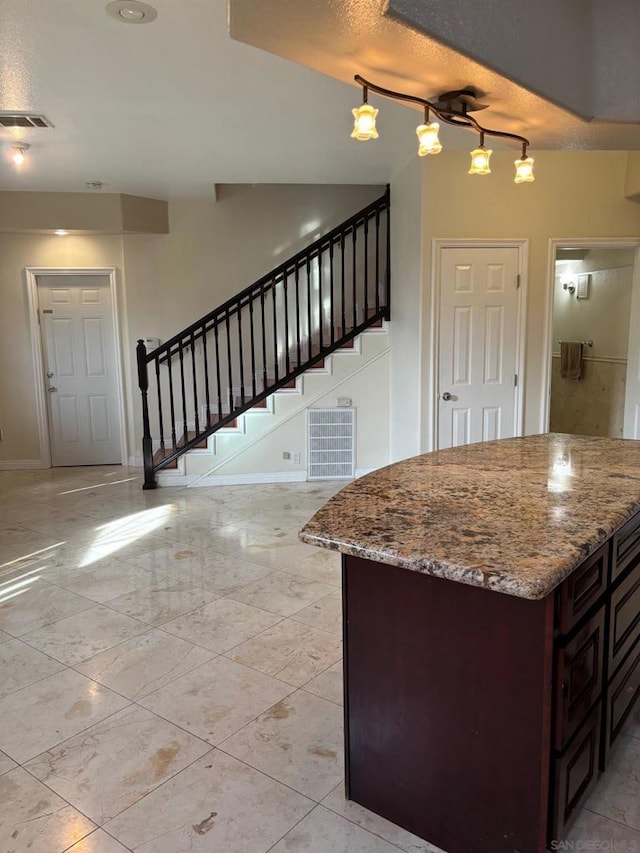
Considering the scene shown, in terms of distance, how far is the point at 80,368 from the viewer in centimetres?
657

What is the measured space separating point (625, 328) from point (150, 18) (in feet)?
15.7

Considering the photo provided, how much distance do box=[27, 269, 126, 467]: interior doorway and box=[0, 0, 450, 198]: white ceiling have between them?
3.52 feet

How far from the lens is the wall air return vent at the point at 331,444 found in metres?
5.80

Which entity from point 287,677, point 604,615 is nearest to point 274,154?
point 287,677

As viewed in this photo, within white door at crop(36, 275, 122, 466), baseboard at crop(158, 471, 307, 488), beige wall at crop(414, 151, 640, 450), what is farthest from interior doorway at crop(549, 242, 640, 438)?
white door at crop(36, 275, 122, 466)

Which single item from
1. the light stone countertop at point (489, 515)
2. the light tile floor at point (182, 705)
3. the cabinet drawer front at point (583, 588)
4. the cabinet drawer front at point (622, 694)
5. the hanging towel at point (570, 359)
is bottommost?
the light tile floor at point (182, 705)

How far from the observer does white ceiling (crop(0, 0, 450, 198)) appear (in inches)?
112

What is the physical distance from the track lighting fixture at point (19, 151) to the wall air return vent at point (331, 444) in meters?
3.13

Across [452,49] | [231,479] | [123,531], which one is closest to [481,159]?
[452,49]

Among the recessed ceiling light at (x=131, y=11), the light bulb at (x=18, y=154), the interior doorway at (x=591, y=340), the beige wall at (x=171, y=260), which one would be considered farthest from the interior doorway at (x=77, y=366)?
the interior doorway at (x=591, y=340)

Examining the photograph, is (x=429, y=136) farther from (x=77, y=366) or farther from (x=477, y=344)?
(x=77, y=366)

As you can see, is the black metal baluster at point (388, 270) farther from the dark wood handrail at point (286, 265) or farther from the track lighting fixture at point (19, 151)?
the track lighting fixture at point (19, 151)

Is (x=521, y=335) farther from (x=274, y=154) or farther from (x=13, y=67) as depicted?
(x=13, y=67)

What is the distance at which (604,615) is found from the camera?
1698 millimetres
